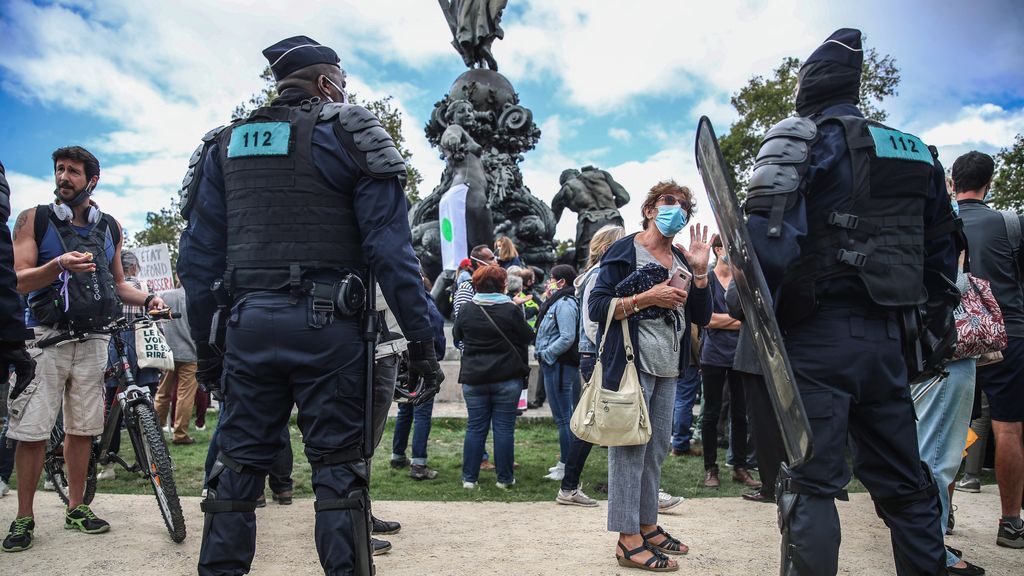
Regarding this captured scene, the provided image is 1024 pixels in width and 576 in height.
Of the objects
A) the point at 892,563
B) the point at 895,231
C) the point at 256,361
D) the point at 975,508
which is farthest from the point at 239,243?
the point at 975,508

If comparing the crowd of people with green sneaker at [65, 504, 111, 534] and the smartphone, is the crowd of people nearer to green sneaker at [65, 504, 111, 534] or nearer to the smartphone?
the smartphone

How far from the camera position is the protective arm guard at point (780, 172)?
2.78 metres

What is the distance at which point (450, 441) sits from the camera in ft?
28.3

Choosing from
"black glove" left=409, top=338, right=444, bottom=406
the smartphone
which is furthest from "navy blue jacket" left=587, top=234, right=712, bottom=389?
"black glove" left=409, top=338, right=444, bottom=406

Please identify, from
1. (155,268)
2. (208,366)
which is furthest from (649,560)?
(155,268)

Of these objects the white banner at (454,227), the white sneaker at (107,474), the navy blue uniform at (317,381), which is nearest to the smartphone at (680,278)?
the navy blue uniform at (317,381)

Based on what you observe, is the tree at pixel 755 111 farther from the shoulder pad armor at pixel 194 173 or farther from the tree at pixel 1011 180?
the shoulder pad armor at pixel 194 173

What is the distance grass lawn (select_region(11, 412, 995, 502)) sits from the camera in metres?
6.14

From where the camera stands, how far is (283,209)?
3.06 meters

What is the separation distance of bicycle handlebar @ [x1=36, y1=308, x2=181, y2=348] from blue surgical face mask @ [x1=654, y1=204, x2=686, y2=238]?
3.08 metres

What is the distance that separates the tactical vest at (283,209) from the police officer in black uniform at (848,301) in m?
1.68

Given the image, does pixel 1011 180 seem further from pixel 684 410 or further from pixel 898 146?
pixel 898 146

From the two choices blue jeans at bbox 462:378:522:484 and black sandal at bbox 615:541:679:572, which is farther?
blue jeans at bbox 462:378:522:484

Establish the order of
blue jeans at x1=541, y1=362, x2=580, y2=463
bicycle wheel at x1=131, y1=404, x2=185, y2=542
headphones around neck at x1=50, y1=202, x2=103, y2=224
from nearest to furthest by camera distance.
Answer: bicycle wheel at x1=131, y1=404, x2=185, y2=542 → headphones around neck at x1=50, y1=202, x2=103, y2=224 → blue jeans at x1=541, y1=362, x2=580, y2=463
